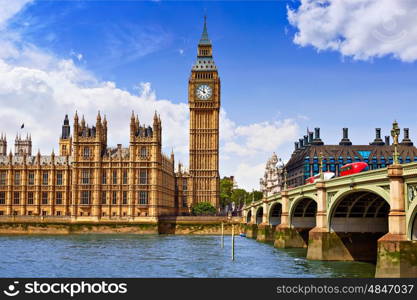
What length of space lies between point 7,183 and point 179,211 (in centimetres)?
4374

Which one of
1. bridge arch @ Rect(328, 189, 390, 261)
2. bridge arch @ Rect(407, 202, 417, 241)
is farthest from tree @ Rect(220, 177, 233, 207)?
bridge arch @ Rect(407, 202, 417, 241)

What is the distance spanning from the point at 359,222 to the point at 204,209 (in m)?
85.1

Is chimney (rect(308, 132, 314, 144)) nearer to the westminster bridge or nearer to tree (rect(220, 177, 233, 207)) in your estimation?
tree (rect(220, 177, 233, 207))

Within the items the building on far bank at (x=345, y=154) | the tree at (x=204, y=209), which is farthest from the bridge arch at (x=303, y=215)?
the building on far bank at (x=345, y=154)

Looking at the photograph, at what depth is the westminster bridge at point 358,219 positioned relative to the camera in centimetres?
3903

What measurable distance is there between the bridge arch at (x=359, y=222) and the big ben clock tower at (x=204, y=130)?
90699mm

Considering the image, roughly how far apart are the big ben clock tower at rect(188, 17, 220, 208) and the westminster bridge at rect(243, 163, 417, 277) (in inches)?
2065

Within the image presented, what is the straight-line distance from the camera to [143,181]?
123812mm

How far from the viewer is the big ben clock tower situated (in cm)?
15112

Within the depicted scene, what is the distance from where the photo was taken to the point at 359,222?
5872 cm

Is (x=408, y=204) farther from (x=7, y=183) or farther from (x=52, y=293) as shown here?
(x=7, y=183)

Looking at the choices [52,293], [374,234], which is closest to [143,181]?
[374,234]

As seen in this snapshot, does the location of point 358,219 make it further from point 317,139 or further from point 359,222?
point 317,139

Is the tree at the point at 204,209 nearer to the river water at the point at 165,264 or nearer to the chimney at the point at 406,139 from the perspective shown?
the chimney at the point at 406,139
